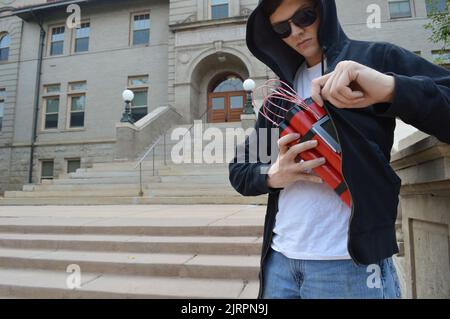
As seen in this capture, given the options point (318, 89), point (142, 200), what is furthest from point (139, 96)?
point (318, 89)

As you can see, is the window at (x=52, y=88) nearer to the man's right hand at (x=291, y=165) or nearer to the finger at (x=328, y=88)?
the man's right hand at (x=291, y=165)

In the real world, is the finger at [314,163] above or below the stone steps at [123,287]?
above

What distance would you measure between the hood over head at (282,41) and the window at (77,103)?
1922cm

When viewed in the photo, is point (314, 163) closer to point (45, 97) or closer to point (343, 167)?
point (343, 167)

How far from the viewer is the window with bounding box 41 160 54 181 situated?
61.5 feet

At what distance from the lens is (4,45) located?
827 inches

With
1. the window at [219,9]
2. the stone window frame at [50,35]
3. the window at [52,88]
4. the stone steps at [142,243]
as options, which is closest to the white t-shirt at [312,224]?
the stone steps at [142,243]

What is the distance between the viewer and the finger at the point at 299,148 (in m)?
1.13

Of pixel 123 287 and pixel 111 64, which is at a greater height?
pixel 111 64

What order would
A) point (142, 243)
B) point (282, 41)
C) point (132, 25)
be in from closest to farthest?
point (282, 41)
point (142, 243)
point (132, 25)

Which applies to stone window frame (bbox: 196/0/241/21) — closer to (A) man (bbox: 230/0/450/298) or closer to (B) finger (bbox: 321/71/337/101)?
(A) man (bbox: 230/0/450/298)

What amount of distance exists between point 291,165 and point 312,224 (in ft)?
0.77

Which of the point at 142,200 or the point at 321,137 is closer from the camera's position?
the point at 321,137

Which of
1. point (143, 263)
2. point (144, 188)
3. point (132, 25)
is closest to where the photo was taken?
point (143, 263)
